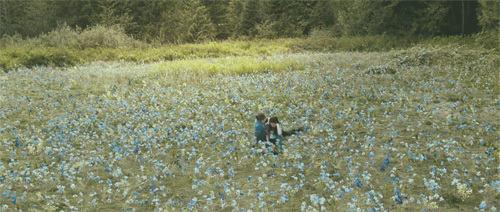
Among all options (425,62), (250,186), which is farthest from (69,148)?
(425,62)

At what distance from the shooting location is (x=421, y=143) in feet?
27.2

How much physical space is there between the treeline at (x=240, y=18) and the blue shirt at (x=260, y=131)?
23.6 meters

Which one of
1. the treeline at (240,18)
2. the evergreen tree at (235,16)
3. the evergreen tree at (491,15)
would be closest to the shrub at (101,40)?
the treeline at (240,18)

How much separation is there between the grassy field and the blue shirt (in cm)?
33

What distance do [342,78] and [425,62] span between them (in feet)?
19.4

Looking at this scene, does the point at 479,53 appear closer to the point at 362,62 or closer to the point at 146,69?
the point at 362,62

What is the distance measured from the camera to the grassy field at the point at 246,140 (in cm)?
603

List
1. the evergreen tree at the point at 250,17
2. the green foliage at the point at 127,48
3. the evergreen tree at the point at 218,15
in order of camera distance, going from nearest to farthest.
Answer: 1. the green foliage at the point at 127,48
2. the evergreen tree at the point at 250,17
3. the evergreen tree at the point at 218,15

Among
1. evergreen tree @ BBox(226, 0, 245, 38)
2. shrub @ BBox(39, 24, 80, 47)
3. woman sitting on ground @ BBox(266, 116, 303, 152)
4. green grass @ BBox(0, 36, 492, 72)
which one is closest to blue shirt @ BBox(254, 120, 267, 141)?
woman sitting on ground @ BBox(266, 116, 303, 152)

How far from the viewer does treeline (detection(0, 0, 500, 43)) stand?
3106 cm

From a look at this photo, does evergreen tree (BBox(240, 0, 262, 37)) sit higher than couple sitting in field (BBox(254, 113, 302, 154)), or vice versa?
evergreen tree (BBox(240, 0, 262, 37))

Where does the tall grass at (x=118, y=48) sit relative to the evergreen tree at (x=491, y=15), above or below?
below

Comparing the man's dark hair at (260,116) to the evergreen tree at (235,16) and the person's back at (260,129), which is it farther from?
A: the evergreen tree at (235,16)

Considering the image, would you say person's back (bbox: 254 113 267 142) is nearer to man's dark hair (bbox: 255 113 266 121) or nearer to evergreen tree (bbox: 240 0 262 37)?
man's dark hair (bbox: 255 113 266 121)
